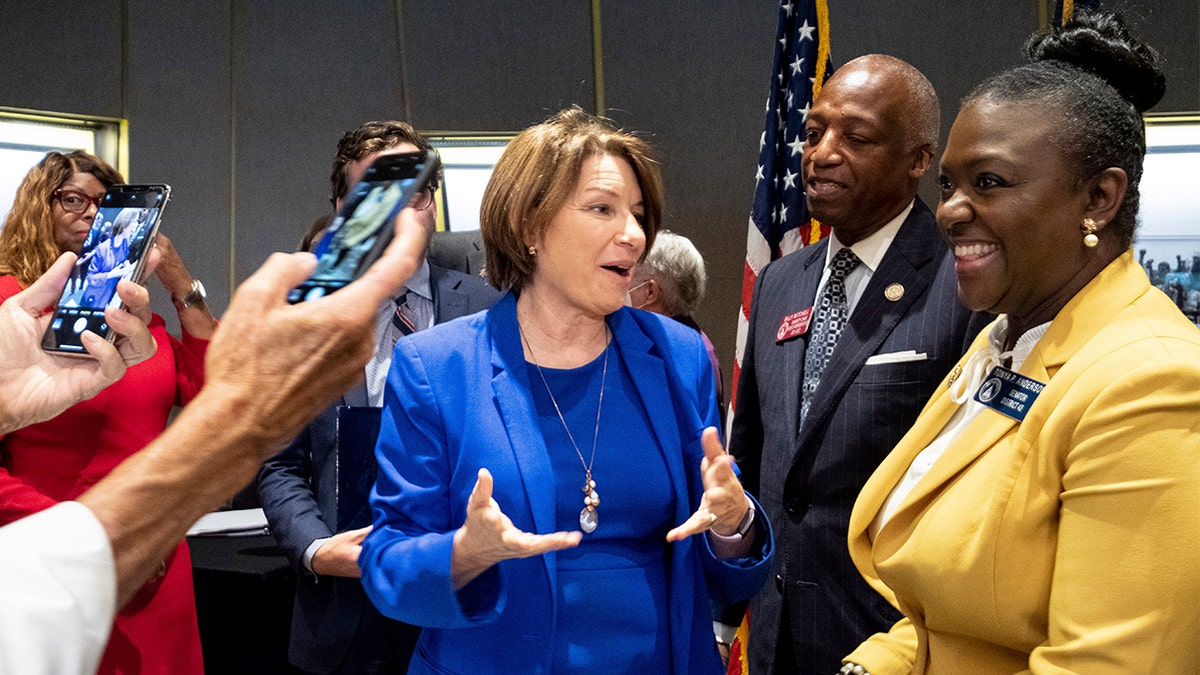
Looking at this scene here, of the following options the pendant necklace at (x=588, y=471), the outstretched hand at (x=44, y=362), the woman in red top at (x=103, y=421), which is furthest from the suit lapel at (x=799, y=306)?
the woman in red top at (x=103, y=421)

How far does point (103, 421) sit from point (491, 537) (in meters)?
1.84

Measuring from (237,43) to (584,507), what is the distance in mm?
5098

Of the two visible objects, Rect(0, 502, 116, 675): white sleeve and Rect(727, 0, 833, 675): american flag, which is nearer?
Rect(0, 502, 116, 675): white sleeve

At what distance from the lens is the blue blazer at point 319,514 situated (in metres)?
2.46

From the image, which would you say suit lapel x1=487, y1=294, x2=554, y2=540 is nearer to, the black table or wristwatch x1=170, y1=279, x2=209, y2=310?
wristwatch x1=170, y1=279, x2=209, y2=310

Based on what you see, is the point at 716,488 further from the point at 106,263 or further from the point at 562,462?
the point at 106,263

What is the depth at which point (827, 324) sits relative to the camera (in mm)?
2465

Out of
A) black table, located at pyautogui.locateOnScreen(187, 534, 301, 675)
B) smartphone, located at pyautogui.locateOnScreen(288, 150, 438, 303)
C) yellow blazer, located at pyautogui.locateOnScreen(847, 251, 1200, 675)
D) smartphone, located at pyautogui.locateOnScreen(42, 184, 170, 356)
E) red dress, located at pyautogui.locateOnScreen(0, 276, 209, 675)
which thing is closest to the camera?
smartphone, located at pyautogui.locateOnScreen(288, 150, 438, 303)

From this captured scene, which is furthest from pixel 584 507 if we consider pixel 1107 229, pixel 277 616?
pixel 277 616

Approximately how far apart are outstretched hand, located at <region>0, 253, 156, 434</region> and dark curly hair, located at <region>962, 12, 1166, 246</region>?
1619 mm

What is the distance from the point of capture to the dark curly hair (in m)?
1.55

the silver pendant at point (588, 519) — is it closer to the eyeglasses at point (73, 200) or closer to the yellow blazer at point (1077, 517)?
the yellow blazer at point (1077, 517)

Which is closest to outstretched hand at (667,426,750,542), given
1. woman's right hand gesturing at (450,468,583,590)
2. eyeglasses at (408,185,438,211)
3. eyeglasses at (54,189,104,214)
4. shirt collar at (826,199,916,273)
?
woman's right hand gesturing at (450,468,583,590)

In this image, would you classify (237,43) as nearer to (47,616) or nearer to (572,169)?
(572,169)
